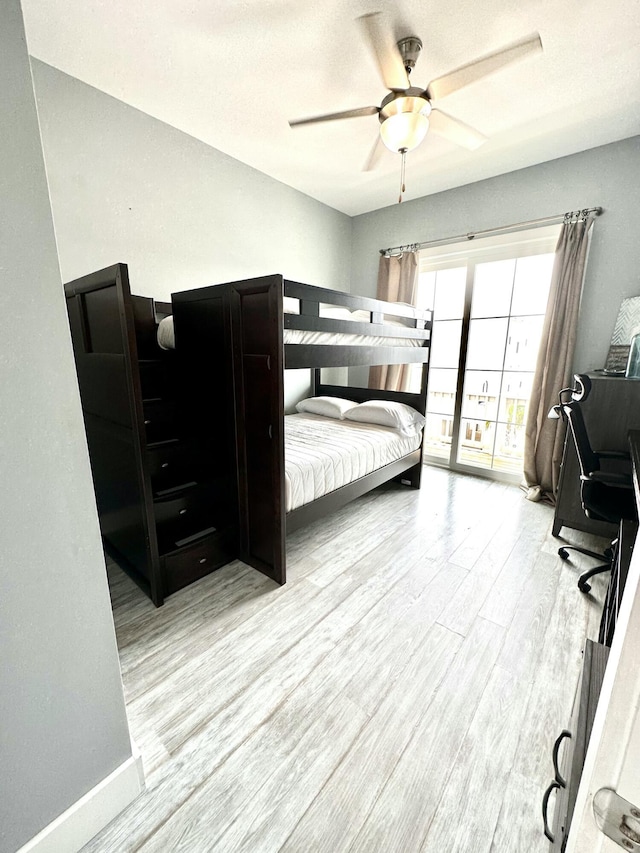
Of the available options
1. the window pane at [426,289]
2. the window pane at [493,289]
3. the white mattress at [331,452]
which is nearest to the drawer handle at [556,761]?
the white mattress at [331,452]

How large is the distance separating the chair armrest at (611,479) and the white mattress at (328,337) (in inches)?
58.9

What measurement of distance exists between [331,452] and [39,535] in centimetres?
174

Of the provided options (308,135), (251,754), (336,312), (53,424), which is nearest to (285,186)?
(308,135)

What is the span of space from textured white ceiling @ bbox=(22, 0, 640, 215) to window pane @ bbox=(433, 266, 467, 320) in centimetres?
99

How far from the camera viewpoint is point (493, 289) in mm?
3377

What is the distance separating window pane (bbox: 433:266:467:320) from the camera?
3557 mm

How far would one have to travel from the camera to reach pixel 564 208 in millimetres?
2836

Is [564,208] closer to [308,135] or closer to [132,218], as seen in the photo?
[308,135]

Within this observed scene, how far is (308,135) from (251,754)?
338 centimetres

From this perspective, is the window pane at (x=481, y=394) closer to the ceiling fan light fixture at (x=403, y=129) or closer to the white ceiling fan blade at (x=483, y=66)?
the ceiling fan light fixture at (x=403, y=129)

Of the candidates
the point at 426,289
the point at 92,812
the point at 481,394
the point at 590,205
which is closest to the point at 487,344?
the point at 481,394

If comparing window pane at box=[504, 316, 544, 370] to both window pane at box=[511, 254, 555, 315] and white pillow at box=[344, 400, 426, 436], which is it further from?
white pillow at box=[344, 400, 426, 436]

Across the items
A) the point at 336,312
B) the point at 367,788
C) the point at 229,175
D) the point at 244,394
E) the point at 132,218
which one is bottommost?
the point at 367,788

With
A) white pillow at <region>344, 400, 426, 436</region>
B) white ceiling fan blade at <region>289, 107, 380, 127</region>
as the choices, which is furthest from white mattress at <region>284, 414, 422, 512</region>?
white ceiling fan blade at <region>289, 107, 380, 127</region>
